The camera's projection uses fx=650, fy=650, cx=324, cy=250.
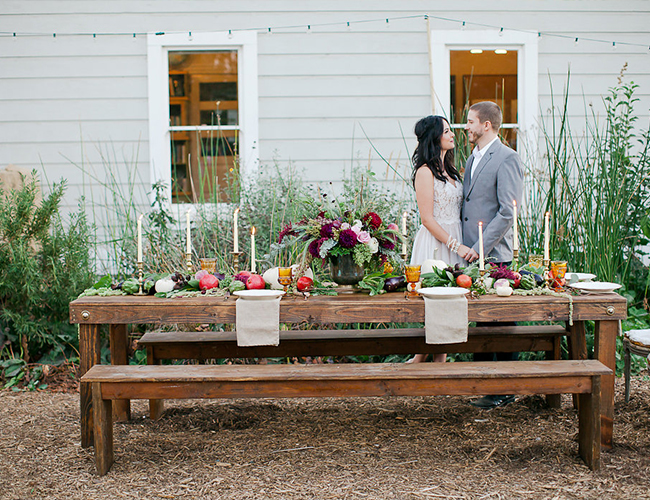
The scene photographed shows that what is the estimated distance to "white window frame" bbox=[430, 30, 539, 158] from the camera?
529 cm

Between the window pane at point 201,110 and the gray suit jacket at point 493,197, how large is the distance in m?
2.41

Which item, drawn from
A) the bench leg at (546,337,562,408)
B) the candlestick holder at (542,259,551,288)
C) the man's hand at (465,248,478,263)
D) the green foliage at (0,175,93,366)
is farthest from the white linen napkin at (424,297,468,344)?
the green foliage at (0,175,93,366)

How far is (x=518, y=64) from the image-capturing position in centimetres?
538

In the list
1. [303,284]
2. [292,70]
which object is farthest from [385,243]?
[292,70]

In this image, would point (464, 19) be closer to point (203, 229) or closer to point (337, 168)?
point (337, 168)

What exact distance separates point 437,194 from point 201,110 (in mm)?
2617

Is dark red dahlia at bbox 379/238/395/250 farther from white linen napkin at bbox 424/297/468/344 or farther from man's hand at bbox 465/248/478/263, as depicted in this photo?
man's hand at bbox 465/248/478/263

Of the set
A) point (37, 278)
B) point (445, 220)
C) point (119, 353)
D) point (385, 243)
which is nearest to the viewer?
point (385, 243)

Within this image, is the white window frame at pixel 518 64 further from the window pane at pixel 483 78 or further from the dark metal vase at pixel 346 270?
the dark metal vase at pixel 346 270

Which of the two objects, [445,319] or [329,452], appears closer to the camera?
[445,319]

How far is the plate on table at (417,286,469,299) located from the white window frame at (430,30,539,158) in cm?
285

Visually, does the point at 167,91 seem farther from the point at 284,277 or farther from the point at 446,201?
the point at 284,277

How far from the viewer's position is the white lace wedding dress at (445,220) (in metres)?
3.51

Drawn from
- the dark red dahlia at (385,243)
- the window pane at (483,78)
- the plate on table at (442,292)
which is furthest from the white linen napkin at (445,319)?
the window pane at (483,78)
